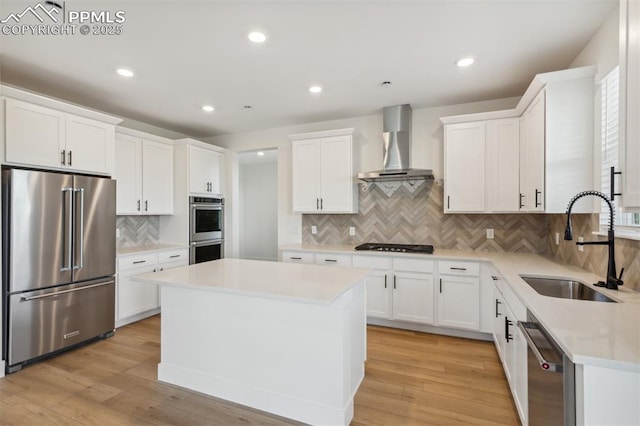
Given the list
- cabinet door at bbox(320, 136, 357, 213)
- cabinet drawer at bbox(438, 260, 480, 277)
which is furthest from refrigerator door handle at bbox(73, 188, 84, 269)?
cabinet drawer at bbox(438, 260, 480, 277)

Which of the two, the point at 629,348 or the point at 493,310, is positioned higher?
the point at 629,348

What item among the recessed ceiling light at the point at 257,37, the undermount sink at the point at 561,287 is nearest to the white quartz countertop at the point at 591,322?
the undermount sink at the point at 561,287

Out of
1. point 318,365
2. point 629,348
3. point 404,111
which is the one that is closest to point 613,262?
point 629,348

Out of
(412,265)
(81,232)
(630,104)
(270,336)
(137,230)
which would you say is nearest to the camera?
(630,104)

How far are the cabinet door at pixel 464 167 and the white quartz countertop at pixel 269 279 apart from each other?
5.77 feet

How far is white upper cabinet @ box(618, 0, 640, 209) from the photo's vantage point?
1.21 metres

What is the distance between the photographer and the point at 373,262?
11.6 ft

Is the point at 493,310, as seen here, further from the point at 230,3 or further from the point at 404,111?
the point at 230,3

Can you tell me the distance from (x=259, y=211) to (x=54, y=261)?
5398mm

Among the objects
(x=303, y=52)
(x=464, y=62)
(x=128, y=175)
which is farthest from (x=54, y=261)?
(x=464, y=62)

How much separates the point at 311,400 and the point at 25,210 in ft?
9.31

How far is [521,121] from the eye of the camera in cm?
307

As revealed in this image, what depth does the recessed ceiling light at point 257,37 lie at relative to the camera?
2.22 meters

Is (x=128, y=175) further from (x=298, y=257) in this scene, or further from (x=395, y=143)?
(x=395, y=143)
